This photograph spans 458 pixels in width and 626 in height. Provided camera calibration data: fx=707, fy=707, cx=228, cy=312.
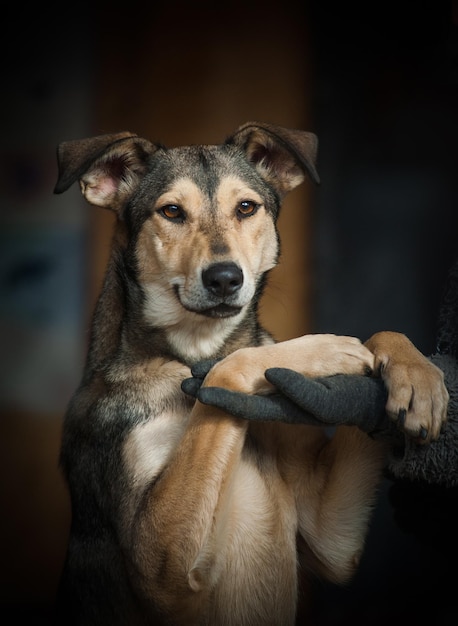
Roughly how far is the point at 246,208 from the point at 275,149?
0.22m

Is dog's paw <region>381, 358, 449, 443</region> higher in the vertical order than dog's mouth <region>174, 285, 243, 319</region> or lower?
lower

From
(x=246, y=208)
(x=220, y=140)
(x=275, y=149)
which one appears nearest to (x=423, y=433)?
(x=246, y=208)

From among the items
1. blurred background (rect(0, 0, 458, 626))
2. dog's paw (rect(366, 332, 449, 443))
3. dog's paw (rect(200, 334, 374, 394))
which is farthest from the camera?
blurred background (rect(0, 0, 458, 626))

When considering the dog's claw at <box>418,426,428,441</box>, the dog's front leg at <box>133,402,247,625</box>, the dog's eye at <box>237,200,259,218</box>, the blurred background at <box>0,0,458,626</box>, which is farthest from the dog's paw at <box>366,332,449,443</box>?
the blurred background at <box>0,0,458,626</box>

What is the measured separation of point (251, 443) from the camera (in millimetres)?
1526

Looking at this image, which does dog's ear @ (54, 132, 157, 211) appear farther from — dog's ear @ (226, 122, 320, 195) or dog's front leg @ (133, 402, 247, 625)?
dog's front leg @ (133, 402, 247, 625)

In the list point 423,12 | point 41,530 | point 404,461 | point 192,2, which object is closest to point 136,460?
point 404,461

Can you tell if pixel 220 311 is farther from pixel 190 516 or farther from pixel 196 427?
pixel 190 516

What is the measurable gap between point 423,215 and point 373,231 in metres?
0.16

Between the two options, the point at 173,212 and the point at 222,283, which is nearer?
the point at 222,283

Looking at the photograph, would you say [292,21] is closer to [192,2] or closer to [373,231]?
[192,2]

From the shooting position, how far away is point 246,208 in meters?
1.62

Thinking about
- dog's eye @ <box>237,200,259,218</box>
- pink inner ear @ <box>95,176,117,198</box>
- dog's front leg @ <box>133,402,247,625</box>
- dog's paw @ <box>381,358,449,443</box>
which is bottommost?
dog's front leg @ <box>133,402,247,625</box>

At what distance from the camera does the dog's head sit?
1471 mm
